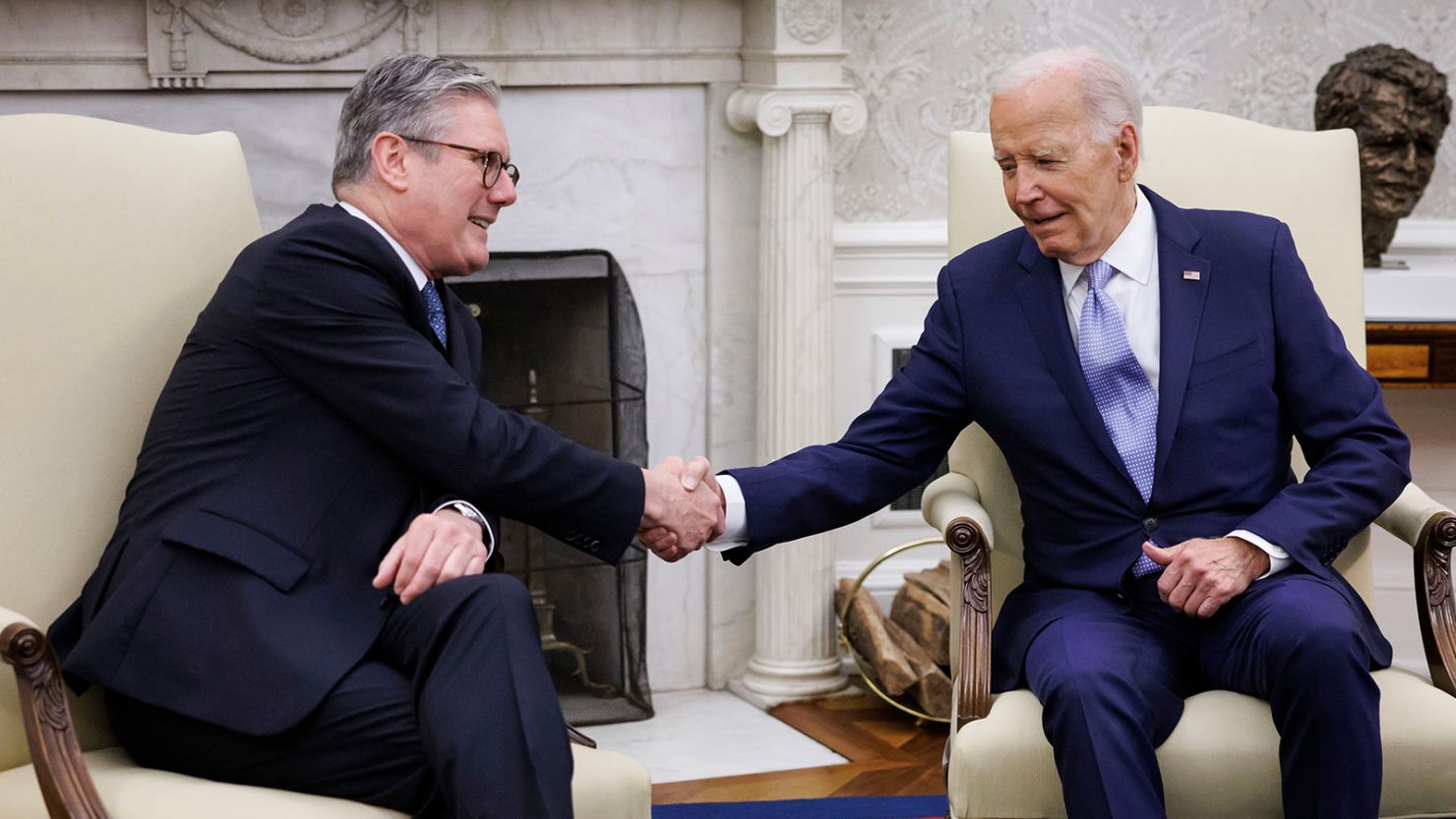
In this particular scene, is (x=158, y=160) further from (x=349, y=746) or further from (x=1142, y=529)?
(x=1142, y=529)

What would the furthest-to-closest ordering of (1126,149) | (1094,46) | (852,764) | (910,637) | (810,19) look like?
(1094,46) → (910,637) → (810,19) → (852,764) → (1126,149)

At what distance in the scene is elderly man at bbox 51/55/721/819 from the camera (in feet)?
6.16

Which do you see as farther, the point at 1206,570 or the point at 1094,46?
the point at 1094,46

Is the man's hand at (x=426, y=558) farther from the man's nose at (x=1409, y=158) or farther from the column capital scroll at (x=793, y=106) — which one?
the man's nose at (x=1409, y=158)

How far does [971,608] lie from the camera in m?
2.26

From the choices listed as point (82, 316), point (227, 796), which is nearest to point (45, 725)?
point (227, 796)

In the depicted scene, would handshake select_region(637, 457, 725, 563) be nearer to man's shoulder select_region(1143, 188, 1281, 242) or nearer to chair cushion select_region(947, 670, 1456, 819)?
chair cushion select_region(947, 670, 1456, 819)

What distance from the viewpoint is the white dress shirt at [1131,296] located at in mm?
2357

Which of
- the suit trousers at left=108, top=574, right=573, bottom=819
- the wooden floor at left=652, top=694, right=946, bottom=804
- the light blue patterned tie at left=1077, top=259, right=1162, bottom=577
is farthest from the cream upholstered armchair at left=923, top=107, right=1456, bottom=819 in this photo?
the wooden floor at left=652, top=694, right=946, bottom=804

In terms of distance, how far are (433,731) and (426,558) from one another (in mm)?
218

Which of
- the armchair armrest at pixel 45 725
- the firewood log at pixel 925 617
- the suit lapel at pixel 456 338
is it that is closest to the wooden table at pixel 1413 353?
the firewood log at pixel 925 617

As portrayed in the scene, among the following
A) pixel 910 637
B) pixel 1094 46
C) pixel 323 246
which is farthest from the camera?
pixel 1094 46

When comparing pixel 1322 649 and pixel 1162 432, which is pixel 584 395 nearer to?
pixel 1162 432

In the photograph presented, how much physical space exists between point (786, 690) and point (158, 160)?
1.98 metres
